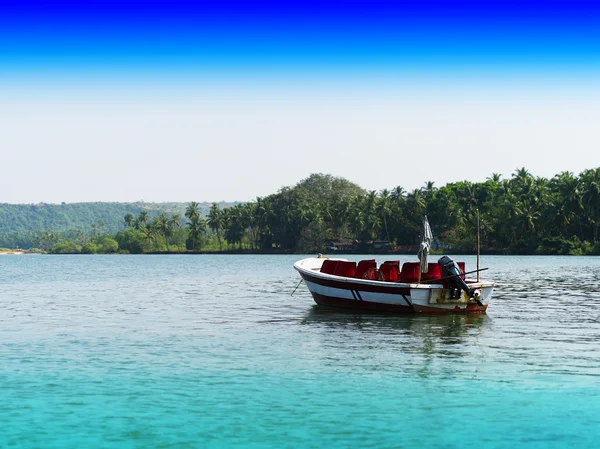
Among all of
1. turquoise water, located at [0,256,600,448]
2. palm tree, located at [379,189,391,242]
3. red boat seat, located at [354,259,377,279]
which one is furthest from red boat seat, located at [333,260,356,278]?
palm tree, located at [379,189,391,242]

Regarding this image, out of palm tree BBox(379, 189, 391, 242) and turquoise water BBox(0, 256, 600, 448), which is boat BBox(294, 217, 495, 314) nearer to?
turquoise water BBox(0, 256, 600, 448)

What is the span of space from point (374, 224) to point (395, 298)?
5031 inches

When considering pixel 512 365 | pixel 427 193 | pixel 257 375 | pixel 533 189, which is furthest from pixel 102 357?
pixel 427 193

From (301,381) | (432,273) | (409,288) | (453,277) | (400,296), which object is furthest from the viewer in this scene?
(432,273)

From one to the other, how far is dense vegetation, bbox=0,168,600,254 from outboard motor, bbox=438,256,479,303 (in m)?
104

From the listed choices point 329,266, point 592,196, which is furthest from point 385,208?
point 329,266

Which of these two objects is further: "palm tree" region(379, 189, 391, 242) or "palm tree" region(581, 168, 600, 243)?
"palm tree" region(379, 189, 391, 242)

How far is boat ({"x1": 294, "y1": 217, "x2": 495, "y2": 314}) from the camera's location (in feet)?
102

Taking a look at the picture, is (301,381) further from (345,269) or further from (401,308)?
(345,269)

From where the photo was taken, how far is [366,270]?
110 feet

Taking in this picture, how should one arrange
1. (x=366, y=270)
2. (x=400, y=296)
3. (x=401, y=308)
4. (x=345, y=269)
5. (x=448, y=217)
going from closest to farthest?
(x=400, y=296), (x=401, y=308), (x=366, y=270), (x=345, y=269), (x=448, y=217)

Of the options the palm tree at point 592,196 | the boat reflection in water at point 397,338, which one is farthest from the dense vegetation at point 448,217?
the boat reflection in water at point 397,338

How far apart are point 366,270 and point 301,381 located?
15.6 meters

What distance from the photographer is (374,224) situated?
159 metres
